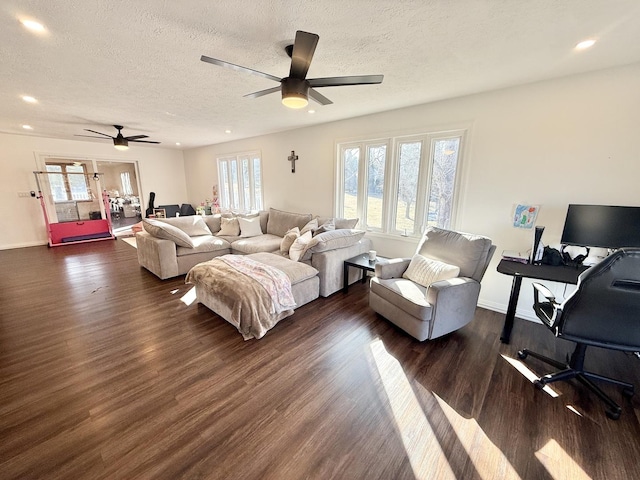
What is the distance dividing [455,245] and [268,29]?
2.53 meters

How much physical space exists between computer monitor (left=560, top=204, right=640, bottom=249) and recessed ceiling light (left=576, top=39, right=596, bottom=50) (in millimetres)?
1248

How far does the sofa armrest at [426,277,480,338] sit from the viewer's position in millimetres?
2273

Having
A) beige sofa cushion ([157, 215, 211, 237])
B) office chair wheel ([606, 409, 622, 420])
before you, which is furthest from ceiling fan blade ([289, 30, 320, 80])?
beige sofa cushion ([157, 215, 211, 237])

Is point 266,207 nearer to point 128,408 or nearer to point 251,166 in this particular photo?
point 251,166

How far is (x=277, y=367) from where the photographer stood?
82.4 inches

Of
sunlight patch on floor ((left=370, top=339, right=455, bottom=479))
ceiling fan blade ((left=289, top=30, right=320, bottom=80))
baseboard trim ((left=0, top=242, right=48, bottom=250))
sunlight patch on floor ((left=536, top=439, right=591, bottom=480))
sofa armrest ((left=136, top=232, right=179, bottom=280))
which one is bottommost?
sunlight patch on floor ((left=370, top=339, right=455, bottom=479))

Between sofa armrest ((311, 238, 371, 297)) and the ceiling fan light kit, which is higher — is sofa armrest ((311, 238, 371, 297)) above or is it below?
below

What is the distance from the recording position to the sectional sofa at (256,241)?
3.34 metres

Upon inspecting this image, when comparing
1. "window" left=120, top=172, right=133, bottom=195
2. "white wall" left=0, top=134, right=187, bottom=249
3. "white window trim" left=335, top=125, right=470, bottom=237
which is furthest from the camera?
"window" left=120, top=172, right=133, bottom=195

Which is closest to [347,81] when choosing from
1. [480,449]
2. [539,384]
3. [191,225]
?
[480,449]

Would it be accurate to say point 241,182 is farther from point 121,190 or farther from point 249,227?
point 121,190

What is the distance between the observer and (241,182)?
6.25 metres

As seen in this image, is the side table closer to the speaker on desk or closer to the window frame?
the speaker on desk

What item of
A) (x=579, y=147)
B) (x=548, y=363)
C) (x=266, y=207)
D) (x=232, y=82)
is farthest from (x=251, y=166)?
(x=548, y=363)
